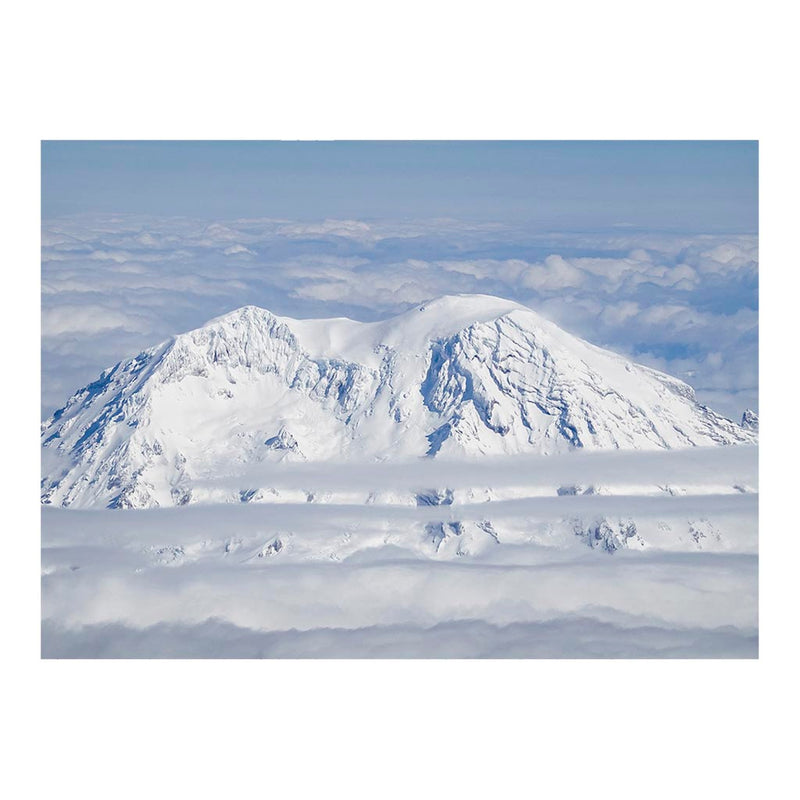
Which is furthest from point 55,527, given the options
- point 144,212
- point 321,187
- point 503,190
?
point 503,190

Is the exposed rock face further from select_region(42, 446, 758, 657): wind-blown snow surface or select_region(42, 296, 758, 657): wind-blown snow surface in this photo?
select_region(42, 446, 758, 657): wind-blown snow surface

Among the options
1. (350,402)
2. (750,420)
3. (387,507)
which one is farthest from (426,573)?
(350,402)

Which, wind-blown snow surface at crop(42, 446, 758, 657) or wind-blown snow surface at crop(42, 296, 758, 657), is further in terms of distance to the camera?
wind-blown snow surface at crop(42, 296, 758, 657)

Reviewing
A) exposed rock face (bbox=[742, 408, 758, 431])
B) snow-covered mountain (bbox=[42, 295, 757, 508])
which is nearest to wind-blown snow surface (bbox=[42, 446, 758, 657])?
exposed rock face (bbox=[742, 408, 758, 431])

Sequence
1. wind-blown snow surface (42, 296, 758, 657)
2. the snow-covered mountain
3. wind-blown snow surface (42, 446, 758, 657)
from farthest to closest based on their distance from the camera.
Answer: the snow-covered mountain < wind-blown snow surface (42, 296, 758, 657) < wind-blown snow surface (42, 446, 758, 657)

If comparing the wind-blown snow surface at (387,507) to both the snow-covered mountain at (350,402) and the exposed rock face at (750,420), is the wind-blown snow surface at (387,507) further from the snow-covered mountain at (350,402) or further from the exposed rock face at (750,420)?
the exposed rock face at (750,420)

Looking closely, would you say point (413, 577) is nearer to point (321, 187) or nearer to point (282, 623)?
point (282, 623)
